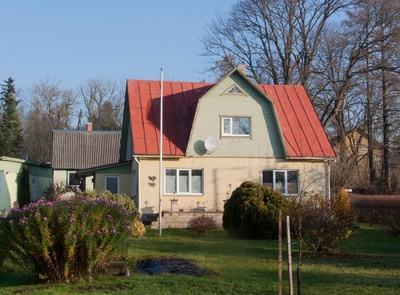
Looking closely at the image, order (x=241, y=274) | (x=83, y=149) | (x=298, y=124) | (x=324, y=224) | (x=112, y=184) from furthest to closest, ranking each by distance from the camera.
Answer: (x=83, y=149)
(x=112, y=184)
(x=298, y=124)
(x=324, y=224)
(x=241, y=274)

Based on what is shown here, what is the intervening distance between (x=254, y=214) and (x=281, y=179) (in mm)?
8642

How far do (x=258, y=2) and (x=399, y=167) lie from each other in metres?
15.5

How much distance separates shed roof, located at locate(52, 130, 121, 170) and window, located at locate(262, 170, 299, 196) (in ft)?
81.0

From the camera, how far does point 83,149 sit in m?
51.8

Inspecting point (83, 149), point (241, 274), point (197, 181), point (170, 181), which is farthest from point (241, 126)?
point (83, 149)

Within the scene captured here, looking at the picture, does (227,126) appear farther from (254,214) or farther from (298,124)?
(254,214)

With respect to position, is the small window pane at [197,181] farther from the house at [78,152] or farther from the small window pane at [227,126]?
the house at [78,152]

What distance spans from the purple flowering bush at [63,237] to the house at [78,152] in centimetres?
3622

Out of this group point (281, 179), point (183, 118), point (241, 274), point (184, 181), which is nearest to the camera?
point (241, 274)

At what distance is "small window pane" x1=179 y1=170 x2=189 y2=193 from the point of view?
28.1m

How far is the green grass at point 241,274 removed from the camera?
37.6 feet

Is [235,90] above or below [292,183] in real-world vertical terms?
above

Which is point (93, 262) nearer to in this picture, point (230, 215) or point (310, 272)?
point (310, 272)

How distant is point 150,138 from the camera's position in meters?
28.0
